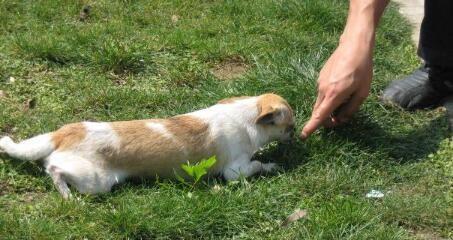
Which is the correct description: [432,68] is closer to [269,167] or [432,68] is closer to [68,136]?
[269,167]

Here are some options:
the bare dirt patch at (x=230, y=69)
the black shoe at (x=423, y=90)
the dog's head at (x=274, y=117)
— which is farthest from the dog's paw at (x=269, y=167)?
the bare dirt patch at (x=230, y=69)

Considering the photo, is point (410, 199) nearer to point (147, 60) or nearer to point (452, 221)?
point (452, 221)

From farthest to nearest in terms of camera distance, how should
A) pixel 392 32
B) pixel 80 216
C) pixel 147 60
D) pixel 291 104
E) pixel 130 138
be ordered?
pixel 392 32 < pixel 147 60 < pixel 291 104 < pixel 130 138 < pixel 80 216

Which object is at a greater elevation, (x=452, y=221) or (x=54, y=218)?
(x=54, y=218)

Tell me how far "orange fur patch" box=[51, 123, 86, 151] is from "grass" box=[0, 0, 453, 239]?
25 centimetres

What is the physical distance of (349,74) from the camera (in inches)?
172

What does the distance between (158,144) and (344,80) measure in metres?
1.15

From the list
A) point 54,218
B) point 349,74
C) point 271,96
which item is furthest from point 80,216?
point 349,74

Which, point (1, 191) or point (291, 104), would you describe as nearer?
point (1, 191)

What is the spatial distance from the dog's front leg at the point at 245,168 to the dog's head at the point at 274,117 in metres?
0.23

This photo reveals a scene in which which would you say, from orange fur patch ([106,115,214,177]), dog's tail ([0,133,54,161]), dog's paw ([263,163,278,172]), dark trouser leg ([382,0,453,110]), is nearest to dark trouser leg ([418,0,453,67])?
dark trouser leg ([382,0,453,110])

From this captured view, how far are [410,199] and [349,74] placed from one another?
0.80 meters

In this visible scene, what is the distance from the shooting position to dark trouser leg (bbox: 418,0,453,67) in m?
5.15

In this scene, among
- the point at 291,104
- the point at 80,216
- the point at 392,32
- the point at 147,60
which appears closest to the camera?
the point at 80,216
